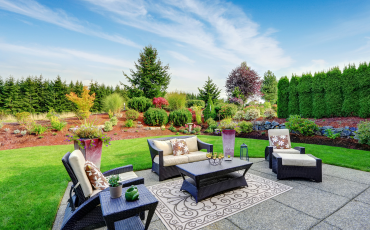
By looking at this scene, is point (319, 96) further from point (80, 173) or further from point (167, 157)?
point (80, 173)

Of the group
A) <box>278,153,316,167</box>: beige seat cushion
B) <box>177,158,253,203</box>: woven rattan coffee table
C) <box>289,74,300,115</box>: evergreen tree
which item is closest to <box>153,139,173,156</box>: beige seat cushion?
<box>177,158,253,203</box>: woven rattan coffee table

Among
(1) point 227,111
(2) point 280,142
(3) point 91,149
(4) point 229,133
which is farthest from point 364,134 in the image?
(3) point 91,149

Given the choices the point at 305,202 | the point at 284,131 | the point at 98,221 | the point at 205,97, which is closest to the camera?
the point at 98,221

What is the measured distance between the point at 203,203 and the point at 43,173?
13.1ft

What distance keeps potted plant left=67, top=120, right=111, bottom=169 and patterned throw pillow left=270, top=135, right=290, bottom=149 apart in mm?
4269

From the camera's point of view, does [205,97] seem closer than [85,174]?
No

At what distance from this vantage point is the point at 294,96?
9328 mm

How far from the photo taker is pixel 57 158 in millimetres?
5609

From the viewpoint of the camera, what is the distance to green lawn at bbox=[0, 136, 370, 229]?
245cm

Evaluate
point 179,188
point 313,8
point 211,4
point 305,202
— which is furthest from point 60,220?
point 313,8

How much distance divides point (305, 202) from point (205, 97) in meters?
18.5

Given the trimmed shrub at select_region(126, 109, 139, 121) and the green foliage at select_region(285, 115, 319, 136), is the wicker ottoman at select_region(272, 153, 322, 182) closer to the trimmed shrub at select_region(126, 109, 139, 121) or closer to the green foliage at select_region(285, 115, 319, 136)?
the green foliage at select_region(285, 115, 319, 136)

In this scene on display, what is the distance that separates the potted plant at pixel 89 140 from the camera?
11.0ft

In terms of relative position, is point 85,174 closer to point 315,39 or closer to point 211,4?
point 211,4
